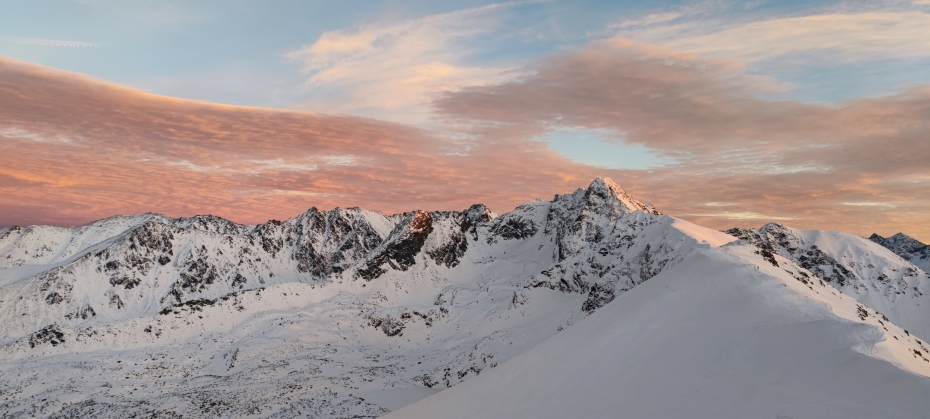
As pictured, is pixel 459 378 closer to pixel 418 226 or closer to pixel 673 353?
pixel 673 353

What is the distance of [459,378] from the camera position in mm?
81188

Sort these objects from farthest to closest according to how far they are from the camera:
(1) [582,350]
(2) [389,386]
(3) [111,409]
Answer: (2) [389,386], (3) [111,409], (1) [582,350]

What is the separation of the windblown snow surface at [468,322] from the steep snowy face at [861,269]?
61 centimetres

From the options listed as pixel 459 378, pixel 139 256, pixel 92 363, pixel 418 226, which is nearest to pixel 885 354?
pixel 459 378

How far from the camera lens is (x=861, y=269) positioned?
122 metres

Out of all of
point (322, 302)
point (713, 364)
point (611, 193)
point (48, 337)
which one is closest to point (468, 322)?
point (322, 302)

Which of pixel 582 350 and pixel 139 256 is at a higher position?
pixel 582 350

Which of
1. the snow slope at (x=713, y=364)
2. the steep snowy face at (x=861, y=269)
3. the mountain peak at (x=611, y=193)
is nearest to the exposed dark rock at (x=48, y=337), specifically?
the snow slope at (x=713, y=364)

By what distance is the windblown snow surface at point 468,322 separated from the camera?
677 inches

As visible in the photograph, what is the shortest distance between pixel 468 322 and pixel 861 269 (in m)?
98.6

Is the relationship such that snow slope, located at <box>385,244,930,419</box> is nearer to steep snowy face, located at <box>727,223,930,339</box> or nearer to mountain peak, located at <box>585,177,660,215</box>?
steep snowy face, located at <box>727,223,930,339</box>

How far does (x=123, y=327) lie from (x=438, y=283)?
81.2 metres

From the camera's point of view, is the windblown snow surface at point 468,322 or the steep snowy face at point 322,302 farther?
the steep snowy face at point 322,302

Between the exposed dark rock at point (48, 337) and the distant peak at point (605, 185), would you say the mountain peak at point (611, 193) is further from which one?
the exposed dark rock at point (48, 337)
